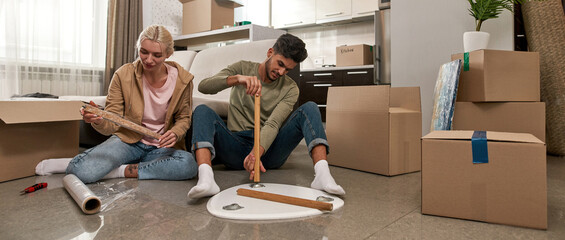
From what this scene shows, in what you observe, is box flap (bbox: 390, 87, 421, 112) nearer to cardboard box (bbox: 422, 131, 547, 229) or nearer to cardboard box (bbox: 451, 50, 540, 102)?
cardboard box (bbox: 451, 50, 540, 102)

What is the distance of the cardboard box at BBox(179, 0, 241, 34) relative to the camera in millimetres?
3693

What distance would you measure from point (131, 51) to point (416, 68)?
297cm

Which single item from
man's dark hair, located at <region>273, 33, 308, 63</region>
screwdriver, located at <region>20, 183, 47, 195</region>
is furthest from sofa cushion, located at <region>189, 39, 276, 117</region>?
screwdriver, located at <region>20, 183, 47, 195</region>

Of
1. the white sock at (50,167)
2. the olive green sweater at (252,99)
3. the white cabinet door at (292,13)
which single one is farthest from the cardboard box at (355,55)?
the white sock at (50,167)

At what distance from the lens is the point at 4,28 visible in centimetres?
282

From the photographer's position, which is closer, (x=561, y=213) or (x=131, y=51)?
(x=561, y=213)

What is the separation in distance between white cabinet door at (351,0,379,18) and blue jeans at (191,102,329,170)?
2805 mm

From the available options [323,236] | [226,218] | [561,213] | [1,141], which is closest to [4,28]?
[1,141]

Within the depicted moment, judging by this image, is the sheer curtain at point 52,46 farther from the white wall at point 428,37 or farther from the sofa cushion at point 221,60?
the white wall at point 428,37

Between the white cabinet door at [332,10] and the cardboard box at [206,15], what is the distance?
1.09 meters

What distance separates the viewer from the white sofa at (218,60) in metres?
1.92

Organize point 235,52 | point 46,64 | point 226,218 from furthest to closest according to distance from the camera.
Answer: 1. point 46,64
2. point 235,52
3. point 226,218

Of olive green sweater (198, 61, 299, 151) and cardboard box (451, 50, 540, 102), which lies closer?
olive green sweater (198, 61, 299, 151)

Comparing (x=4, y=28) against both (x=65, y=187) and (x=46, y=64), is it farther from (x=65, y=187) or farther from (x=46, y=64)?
(x=65, y=187)
